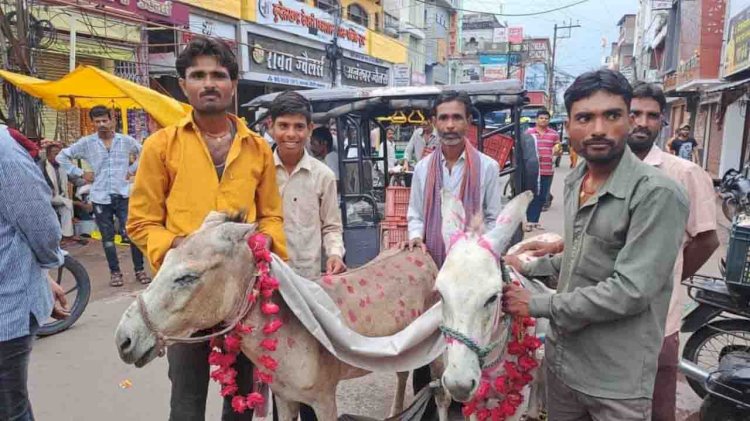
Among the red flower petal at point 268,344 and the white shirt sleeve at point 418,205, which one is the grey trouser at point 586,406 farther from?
the white shirt sleeve at point 418,205

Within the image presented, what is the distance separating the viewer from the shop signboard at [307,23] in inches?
672

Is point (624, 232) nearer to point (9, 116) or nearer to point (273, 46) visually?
point (9, 116)

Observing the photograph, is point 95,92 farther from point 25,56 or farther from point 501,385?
point 501,385

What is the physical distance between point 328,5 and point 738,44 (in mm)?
15465

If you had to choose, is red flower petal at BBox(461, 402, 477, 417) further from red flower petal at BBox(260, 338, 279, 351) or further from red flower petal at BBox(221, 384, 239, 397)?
red flower petal at BBox(221, 384, 239, 397)

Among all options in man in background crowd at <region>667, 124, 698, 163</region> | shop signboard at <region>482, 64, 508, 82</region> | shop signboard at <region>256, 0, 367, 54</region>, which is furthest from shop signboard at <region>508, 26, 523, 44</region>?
man in background crowd at <region>667, 124, 698, 163</region>

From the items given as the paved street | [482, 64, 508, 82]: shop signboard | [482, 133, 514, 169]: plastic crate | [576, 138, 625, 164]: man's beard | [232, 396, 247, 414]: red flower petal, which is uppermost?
[482, 64, 508, 82]: shop signboard

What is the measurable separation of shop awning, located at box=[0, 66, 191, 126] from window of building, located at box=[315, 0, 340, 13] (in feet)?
47.9

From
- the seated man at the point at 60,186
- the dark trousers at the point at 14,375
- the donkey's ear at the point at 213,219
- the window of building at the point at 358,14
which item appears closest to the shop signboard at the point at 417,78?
the window of building at the point at 358,14

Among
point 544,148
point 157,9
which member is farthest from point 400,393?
point 157,9

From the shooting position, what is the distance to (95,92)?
8.20 m

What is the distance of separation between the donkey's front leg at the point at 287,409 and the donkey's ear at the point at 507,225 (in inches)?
50.3

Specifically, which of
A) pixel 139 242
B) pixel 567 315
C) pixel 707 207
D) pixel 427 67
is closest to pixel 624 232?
pixel 567 315

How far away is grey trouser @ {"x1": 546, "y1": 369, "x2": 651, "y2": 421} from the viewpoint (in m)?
1.81
